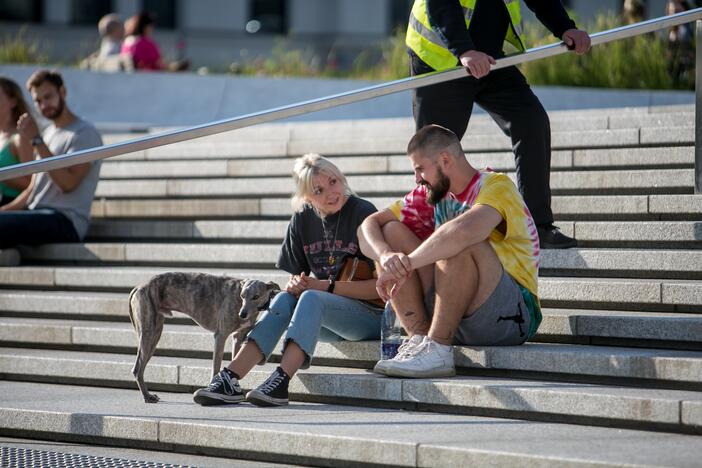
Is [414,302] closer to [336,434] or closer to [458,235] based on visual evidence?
[458,235]

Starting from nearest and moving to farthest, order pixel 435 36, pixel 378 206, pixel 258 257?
pixel 435 36 → pixel 258 257 → pixel 378 206

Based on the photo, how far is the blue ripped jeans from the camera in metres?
5.51

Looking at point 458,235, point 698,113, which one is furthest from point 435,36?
point 698,113

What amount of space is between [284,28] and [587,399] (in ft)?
76.1

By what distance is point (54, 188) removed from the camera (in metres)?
8.41

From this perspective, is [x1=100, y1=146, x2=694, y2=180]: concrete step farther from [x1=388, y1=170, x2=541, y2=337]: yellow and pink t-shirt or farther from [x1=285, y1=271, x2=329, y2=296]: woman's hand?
[x1=285, y1=271, x2=329, y2=296]: woman's hand

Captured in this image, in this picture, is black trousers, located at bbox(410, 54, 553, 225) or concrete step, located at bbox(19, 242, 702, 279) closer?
concrete step, located at bbox(19, 242, 702, 279)

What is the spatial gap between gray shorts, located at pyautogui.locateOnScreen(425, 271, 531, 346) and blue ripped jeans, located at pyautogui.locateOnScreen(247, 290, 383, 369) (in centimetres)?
40

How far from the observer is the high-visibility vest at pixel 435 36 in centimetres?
606

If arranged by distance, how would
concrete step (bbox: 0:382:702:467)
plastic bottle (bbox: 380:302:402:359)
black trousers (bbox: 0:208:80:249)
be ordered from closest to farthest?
concrete step (bbox: 0:382:702:467), plastic bottle (bbox: 380:302:402:359), black trousers (bbox: 0:208:80:249)

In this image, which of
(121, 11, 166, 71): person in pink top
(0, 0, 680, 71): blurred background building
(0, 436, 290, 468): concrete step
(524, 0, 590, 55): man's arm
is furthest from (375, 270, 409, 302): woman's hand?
(0, 0, 680, 71): blurred background building

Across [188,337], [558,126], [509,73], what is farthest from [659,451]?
[558,126]

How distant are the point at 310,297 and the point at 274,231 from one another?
222 cm

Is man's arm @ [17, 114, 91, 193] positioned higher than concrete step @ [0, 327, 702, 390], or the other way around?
man's arm @ [17, 114, 91, 193]
